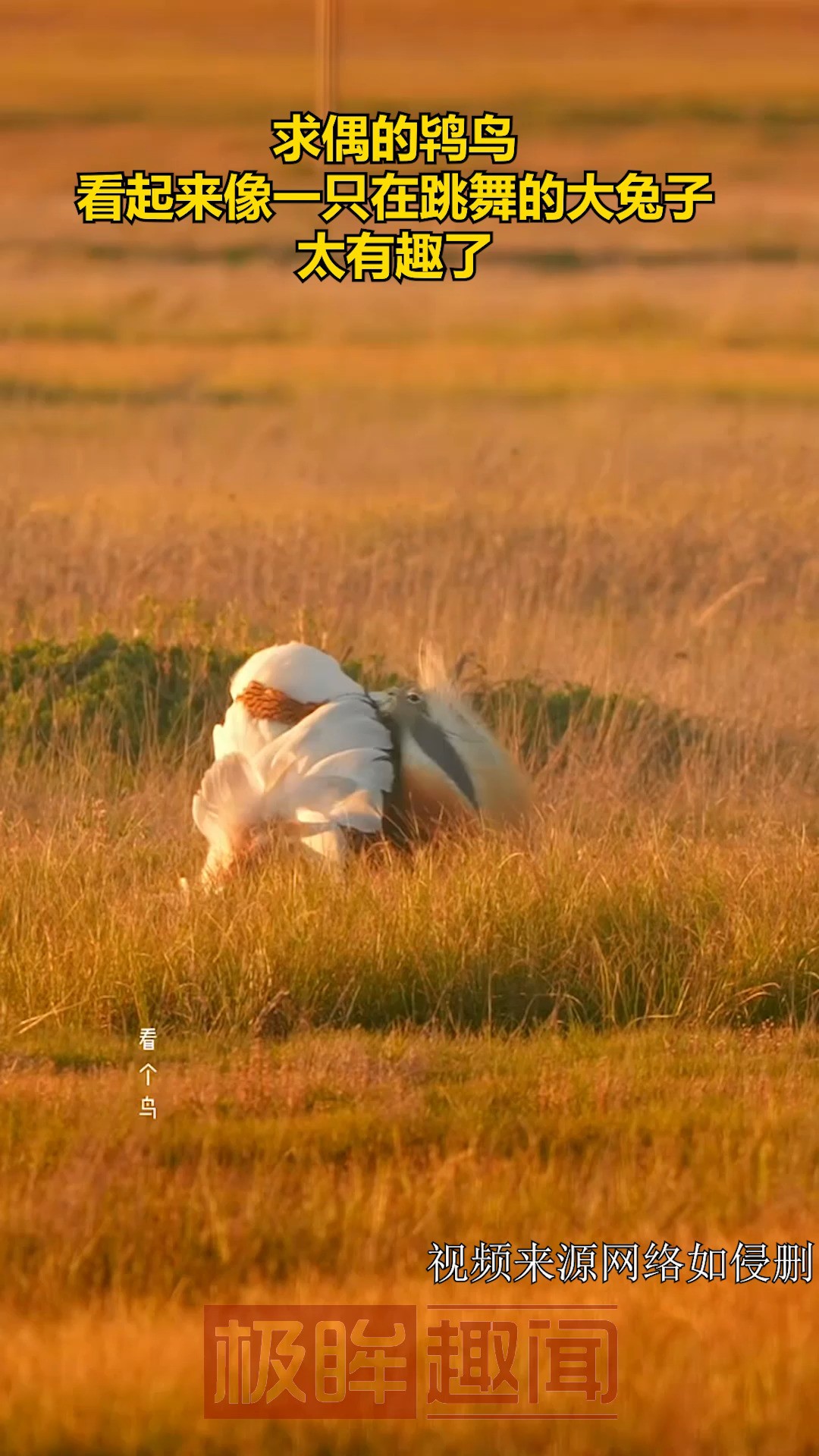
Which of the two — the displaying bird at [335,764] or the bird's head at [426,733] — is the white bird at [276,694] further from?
the bird's head at [426,733]

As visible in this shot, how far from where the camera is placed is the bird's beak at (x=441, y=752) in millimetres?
7422

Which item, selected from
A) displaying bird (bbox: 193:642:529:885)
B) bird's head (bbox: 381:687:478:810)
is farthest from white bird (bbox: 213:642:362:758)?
bird's head (bbox: 381:687:478:810)

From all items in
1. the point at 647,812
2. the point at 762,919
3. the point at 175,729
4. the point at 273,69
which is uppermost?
the point at 273,69

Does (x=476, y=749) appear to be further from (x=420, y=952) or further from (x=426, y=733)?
(x=420, y=952)

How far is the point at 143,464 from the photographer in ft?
72.2

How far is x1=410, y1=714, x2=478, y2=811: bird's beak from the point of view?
7.42 m

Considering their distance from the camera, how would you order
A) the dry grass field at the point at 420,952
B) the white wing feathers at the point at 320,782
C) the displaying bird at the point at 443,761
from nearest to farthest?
the dry grass field at the point at 420,952
the white wing feathers at the point at 320,782
the displaying bird at the point at 443,761

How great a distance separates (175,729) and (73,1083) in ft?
15.0

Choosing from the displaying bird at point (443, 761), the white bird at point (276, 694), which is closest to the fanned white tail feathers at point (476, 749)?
the displaying bird at point (443, 761)

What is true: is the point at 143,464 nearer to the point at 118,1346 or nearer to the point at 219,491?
the point at 219,491

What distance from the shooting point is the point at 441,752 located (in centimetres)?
745

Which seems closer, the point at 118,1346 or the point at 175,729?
the point at 118,1346

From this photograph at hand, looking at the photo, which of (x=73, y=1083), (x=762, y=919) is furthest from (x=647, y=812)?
(x=73, y=1083)

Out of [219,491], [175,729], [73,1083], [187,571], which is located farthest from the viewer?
[219,491]
